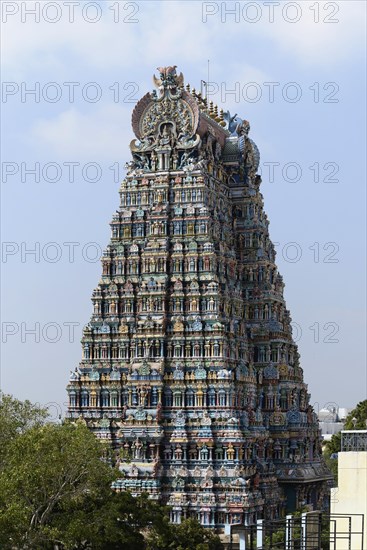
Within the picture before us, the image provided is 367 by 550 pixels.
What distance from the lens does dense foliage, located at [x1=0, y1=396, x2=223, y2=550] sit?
4681 centimetres

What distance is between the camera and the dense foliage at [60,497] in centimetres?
4681

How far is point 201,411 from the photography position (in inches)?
2478

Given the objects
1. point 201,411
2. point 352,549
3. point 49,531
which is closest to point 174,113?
point 201,411

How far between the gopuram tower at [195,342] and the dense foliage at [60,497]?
8.66 metres

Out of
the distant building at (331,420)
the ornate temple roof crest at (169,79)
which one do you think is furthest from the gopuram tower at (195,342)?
the distant building at (331,420)

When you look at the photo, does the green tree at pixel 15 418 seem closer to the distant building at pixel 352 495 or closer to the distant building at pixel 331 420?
the distant building at pixel 352 495

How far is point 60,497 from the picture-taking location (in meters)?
48.2

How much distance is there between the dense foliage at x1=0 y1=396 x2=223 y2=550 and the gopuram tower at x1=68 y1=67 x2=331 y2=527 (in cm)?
866

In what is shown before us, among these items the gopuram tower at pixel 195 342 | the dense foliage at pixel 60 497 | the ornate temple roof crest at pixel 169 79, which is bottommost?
the dense foliage at pixel 60 497

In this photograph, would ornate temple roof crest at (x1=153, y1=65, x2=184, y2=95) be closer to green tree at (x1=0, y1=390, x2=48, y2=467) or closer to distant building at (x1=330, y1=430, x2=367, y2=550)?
green tree at (x1=0, y1=390, x2=48, y2=467)

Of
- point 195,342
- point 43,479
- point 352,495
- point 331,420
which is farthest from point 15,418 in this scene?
point 331,420

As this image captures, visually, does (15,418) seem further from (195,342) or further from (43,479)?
(195,342)

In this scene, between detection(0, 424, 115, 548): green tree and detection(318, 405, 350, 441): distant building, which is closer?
detection(0, 424, 115, 548): green tree

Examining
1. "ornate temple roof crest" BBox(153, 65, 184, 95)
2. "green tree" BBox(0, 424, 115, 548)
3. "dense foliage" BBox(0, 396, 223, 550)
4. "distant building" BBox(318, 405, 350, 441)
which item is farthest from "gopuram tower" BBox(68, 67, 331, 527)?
"distant building" BBox(318, 405, 350, 441)
